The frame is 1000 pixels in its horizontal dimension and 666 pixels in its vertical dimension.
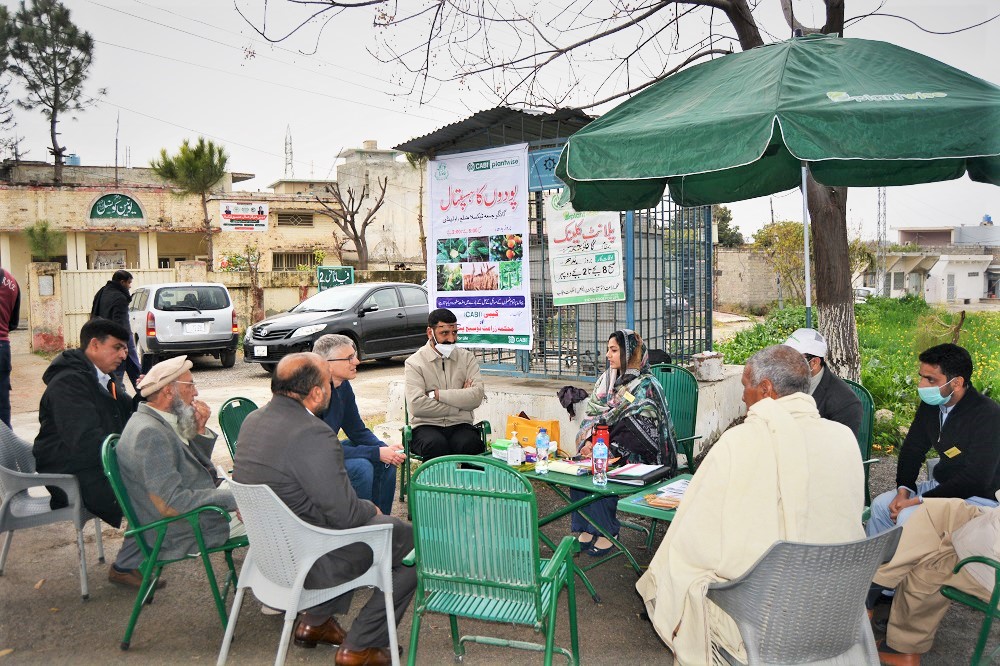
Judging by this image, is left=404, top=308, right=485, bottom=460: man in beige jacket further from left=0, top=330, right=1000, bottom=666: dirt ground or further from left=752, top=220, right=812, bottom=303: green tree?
left=752, top=220, right=812, bottom=303: green tree

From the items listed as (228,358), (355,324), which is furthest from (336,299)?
(228,358)

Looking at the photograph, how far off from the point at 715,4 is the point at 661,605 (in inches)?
235

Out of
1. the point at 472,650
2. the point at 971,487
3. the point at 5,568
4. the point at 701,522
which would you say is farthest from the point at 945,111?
the point at 5,568

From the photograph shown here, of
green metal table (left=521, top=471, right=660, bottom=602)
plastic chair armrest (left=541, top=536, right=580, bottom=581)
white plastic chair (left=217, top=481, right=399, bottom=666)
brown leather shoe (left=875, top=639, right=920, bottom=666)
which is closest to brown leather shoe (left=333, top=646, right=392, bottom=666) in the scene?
white plastic chair (left=217, top=481, right=399, bottom=666)

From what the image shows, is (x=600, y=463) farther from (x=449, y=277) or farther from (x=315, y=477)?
(x=449, y=277)

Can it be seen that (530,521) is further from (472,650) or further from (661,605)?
(472,650)

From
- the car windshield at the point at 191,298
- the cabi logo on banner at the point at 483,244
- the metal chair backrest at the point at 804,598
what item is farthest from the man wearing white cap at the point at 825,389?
the car windshield at the point at 191,298

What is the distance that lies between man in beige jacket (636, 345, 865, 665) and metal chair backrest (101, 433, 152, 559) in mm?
2489

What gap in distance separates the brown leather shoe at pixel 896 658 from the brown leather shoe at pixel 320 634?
2.52 m

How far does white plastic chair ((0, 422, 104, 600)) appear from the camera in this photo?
13.7 ft

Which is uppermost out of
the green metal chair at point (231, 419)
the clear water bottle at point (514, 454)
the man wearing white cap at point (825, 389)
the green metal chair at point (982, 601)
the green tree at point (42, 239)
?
the green tree at point (42, 239)

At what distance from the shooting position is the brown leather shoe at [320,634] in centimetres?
369

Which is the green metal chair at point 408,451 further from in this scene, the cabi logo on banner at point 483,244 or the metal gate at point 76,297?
the metal gate at point 76,297

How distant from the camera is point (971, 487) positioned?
12.1 ft
